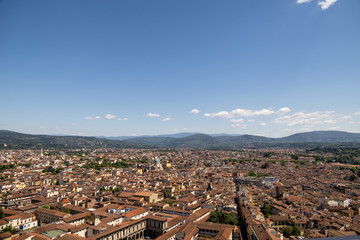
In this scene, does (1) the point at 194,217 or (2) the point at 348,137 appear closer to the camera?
(1) the point at 194,217

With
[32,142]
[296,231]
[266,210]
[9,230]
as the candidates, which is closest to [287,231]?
[296,231]

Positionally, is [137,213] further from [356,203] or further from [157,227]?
[356,203]

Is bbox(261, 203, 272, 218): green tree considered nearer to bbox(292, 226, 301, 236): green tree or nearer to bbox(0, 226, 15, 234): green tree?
bbox(292, 226, 301, 236): green tree

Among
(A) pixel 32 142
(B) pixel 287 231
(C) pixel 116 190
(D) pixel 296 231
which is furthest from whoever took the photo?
(A) pixel 32 142

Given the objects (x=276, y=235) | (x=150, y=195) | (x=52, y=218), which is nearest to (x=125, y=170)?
(x=150, y=195)

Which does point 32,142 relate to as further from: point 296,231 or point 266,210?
point 296,231

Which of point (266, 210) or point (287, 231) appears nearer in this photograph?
point (287, 231)

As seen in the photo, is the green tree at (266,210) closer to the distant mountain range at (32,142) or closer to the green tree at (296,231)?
the green tree at (296,231)

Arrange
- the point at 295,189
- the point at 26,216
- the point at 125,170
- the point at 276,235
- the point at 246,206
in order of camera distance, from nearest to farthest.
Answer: the point at 276,235, the point at 26,216, the point at 246,206, the point at 295,189, the point at 125,170

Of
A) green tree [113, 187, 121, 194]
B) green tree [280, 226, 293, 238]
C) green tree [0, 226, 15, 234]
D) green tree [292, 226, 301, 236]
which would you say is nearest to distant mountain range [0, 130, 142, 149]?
green tree [113, 187, 121, 194]

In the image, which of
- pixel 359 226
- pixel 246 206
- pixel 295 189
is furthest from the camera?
pixel 295 189
